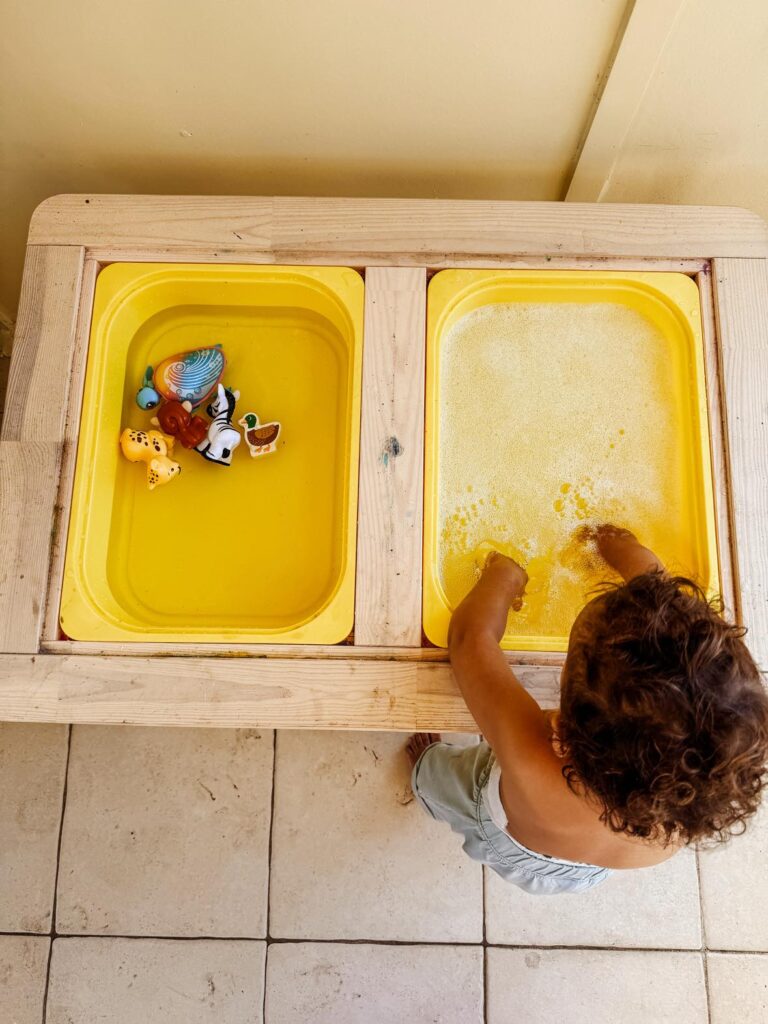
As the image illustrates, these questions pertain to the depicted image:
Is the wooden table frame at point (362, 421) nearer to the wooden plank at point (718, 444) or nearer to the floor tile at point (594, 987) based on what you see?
the wooden plank at point (718, 444)

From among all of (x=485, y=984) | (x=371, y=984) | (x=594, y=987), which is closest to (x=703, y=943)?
(x=594, y=987)

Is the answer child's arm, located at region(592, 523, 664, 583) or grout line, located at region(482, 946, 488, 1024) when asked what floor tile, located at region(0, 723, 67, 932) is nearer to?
grout line, located at region(482, 946, 488, 1024)

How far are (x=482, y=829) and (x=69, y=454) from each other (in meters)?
0.79

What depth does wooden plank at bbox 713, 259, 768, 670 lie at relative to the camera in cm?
89

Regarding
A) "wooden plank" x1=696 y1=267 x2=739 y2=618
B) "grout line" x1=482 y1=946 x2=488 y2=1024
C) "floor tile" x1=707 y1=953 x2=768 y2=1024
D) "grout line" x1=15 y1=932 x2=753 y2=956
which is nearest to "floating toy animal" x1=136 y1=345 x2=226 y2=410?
"wooden plank" x1=696 y1=267 x2=739 y2=618

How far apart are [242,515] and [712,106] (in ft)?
2.95

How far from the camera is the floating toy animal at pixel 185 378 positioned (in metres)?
1.03

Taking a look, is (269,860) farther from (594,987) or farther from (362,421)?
(362,421)

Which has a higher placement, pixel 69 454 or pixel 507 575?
pixel 69 454

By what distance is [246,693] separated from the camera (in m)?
0.87

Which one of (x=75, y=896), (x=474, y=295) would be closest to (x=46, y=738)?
(x=75, y=896)

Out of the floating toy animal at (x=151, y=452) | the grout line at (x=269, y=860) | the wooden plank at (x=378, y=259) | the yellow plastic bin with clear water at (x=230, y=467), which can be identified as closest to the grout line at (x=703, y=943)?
the grout line at (x=269, y=860)

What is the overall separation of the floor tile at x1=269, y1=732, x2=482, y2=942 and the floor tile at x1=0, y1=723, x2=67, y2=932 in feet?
1.37

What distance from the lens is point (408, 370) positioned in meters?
0.95
